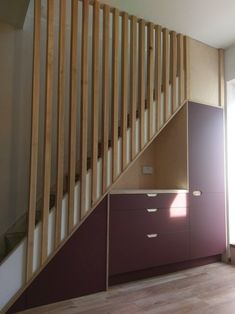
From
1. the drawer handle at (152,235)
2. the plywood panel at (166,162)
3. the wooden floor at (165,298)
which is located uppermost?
the plywood panel at (166,162)

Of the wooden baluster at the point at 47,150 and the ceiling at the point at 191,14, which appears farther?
the ceiling at the point at 191,14

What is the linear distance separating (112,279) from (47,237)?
88 cm

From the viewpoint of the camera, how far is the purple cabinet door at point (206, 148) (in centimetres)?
326

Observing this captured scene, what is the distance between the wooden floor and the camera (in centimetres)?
217

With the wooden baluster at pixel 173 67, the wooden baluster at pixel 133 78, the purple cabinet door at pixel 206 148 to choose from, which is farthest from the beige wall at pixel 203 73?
the wooden baluster at pixel 133 78

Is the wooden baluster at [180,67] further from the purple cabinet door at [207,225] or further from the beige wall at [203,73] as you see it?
the purple cabinet door at [207,225]

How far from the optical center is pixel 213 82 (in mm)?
3600

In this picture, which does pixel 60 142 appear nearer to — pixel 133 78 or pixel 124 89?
pixel 124 89

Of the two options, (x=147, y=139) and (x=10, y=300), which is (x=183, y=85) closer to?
(x=147, y=139)

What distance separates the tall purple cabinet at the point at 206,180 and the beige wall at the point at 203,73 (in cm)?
16

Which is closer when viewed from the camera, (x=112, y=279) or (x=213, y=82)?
(x=112, y=279)

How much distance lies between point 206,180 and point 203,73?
140 cm

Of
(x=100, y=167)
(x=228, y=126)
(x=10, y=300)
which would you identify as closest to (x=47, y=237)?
(x=10, y=300)

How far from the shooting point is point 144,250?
Result: 9.23ft
